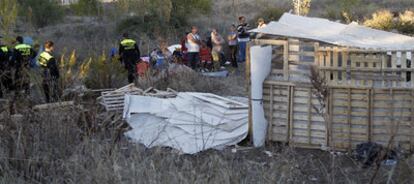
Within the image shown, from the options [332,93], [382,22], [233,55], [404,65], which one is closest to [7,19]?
[233,55]

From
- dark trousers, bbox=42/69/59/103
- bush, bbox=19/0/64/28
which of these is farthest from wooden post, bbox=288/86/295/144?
bush, bbox=19/0/64/28

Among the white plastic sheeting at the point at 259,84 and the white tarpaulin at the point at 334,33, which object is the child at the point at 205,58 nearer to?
the white tarpaulin at the point at 334,33

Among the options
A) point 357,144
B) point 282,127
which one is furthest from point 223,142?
point 357,144

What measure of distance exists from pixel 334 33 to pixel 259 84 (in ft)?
7.67

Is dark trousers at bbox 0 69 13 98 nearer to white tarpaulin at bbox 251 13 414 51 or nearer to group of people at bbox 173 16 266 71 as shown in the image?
white tarpaulin at bbox 251 13 414 51

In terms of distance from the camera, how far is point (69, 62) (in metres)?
12.7

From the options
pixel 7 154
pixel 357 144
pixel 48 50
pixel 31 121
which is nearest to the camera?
pixel 7 154

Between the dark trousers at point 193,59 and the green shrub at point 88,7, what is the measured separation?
15243mm

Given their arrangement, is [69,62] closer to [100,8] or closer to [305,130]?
[305,130]

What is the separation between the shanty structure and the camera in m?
8.67

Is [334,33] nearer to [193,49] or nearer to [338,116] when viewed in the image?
[338,116]

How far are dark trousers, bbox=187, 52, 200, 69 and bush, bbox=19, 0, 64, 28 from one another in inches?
602

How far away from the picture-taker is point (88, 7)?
101ft

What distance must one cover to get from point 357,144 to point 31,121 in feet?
17.3
